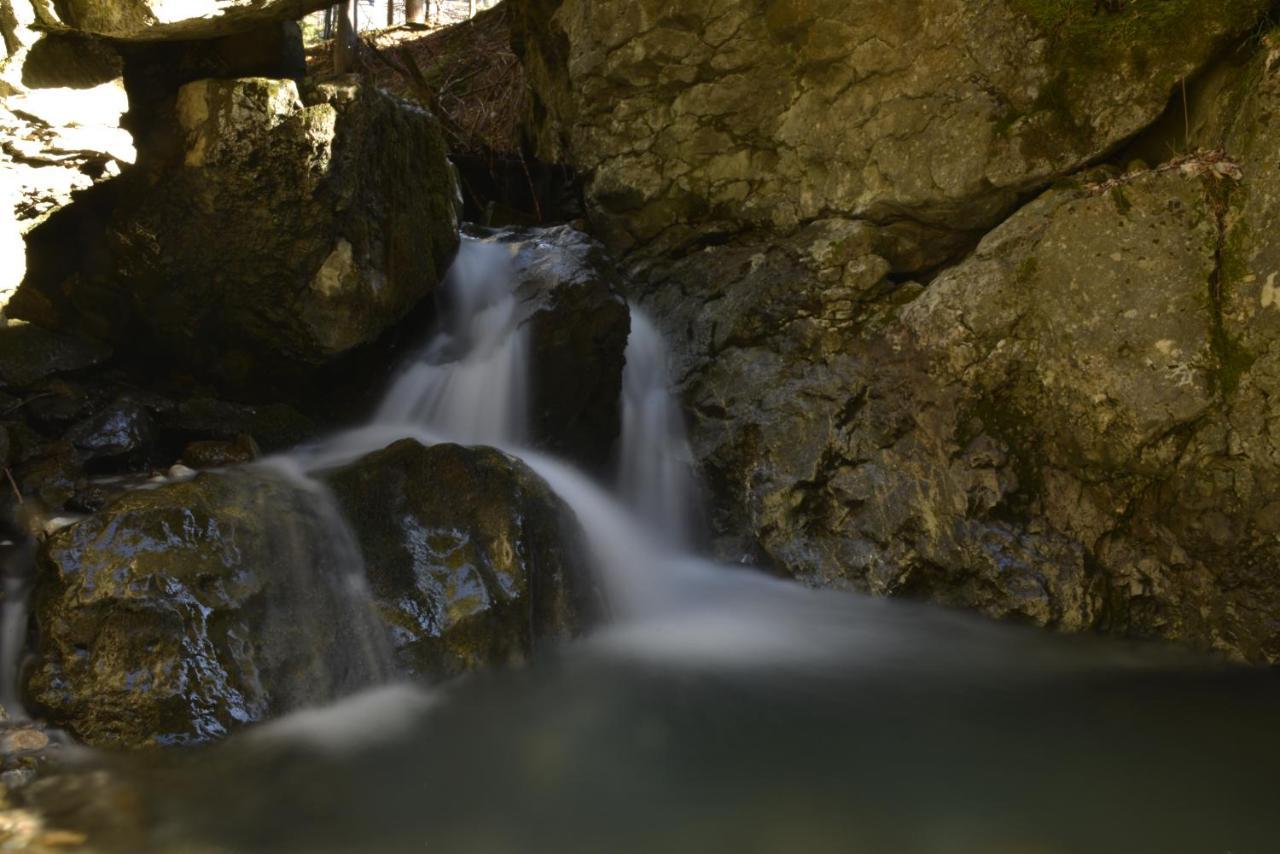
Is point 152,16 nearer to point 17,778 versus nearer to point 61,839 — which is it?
point 17,778

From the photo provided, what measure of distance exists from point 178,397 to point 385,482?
1625 mm

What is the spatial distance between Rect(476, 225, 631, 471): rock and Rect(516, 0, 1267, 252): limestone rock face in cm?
118

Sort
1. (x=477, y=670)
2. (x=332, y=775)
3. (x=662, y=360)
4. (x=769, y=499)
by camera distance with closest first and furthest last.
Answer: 1. (x=332, y=775)
2. (x=477, y=670)
3. (x=769, y=499)
4. (x=662, y=360)

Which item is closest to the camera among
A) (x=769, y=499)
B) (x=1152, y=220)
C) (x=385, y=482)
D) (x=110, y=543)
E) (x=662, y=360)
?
(x=110, y=543)

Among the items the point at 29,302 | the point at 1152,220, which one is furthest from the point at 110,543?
the point at 1152,220

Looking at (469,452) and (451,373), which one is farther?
(451,373)

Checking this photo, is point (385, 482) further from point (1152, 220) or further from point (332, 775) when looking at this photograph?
point (1152, 220)

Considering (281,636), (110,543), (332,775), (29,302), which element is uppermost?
(29,302)

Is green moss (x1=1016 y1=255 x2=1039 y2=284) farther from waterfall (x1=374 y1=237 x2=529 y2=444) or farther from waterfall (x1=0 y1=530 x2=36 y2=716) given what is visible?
waterfall (x1=0 y1=530 x2=36 y2=716)

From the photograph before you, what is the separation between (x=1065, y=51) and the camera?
16.3 ft

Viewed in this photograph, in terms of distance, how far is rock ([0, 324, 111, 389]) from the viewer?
14.1ft

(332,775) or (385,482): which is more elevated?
(385,482)

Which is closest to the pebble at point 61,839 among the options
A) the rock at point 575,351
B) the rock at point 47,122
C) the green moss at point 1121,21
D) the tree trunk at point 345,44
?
the rock at point 47,122

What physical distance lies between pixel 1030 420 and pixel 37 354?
5510mm
